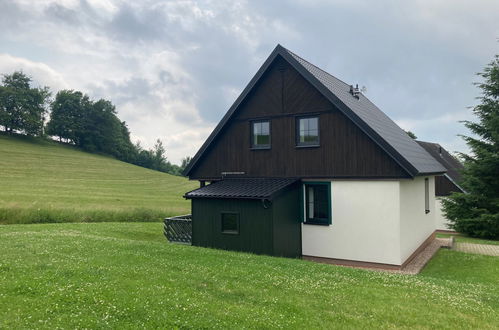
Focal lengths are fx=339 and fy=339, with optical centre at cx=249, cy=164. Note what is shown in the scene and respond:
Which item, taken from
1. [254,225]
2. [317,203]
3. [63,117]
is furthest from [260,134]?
[63,117]

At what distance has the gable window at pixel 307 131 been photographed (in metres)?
13.6

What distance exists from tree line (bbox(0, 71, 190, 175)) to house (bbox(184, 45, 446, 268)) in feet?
221

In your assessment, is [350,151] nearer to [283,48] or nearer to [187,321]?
[283,48]

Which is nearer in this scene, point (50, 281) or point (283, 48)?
point (50, 281)

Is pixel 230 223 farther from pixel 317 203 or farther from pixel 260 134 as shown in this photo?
pixel 260 134

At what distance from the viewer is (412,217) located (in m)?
14.1

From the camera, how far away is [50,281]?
7.16 metres

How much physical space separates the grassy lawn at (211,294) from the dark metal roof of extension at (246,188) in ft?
8.87

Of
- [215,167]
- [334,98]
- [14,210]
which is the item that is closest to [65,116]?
[14,210]

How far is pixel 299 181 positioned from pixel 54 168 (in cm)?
4590

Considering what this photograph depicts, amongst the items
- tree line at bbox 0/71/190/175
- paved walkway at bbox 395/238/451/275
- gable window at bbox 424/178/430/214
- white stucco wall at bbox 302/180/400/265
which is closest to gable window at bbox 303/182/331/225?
white stucco wall at bbox 302/180/400/265

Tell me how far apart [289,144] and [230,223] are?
160 inches

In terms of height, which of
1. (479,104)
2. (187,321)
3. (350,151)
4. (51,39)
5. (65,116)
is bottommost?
(187,321)

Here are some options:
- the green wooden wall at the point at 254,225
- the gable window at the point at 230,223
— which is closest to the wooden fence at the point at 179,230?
the green wooden wall at the point at 254,225
